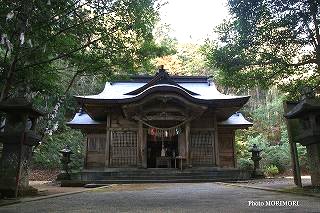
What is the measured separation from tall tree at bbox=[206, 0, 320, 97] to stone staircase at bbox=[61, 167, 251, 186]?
584cm

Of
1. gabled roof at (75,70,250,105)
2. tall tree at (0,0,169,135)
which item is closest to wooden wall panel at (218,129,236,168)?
gabled roof at (75,70,250,105)

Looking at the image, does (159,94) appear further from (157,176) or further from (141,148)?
(157,176)

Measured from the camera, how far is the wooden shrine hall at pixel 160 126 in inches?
643

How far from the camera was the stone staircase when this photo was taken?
1426 cm

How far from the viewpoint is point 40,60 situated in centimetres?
738

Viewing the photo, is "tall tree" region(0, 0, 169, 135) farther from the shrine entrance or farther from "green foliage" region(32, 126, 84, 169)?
"green foliage" region(32, 126, 84, 169)

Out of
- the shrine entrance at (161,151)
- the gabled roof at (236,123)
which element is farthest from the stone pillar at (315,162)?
the shrine entrance at (161,151)

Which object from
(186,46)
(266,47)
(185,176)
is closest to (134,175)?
(185,176)

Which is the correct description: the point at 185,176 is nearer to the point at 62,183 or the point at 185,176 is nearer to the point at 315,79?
the point at 62,183

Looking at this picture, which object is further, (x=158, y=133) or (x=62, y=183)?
(x=158, y=133)

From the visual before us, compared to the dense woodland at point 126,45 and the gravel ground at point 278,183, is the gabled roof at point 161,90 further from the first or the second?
the gravel ground at point 278,183

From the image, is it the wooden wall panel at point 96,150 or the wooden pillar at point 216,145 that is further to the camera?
the wooden wall panel at point 96,150

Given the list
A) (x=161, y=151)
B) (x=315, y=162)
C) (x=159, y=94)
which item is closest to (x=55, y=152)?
(x=161, y=151)

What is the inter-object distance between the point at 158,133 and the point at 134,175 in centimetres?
302
